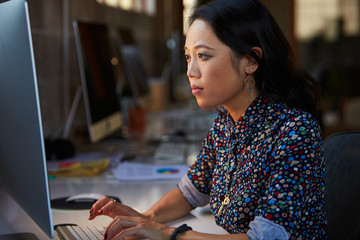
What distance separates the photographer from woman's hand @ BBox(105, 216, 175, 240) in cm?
106

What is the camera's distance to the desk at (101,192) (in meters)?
1.29

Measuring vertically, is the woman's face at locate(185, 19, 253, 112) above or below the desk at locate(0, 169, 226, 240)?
above

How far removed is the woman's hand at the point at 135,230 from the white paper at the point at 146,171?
70 cm

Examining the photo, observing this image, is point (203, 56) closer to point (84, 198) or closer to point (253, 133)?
point (253, 133)

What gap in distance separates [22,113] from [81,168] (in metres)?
1.01

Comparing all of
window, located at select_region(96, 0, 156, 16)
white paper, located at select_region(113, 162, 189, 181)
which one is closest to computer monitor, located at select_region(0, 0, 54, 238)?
white paper, located at select_region(113, 162, 189, 181)

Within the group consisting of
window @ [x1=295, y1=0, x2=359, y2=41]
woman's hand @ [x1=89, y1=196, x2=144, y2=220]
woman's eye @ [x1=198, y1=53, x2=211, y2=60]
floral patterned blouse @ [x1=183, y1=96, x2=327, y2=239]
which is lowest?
woman's hand @ [x1=89, y1=196, x2=144, y2=220]

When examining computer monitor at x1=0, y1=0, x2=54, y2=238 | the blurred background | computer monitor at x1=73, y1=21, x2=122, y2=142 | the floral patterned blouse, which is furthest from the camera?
the blurred background

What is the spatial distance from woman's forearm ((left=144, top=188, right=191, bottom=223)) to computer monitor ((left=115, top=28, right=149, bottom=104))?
1559 mm

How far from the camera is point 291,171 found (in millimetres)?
1020

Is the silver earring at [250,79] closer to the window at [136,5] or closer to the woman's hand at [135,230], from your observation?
the woman's hand at [135,230]

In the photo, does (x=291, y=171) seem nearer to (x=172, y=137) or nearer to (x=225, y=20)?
(x=225, y=20)

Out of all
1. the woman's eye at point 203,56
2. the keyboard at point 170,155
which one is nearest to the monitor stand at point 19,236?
the woman's eye at point 203,56

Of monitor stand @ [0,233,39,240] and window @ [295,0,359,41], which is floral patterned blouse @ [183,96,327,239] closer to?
monitor stand @ [0,233,39,240]
